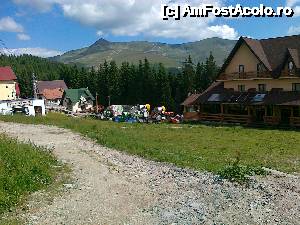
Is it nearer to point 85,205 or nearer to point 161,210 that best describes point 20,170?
point 85,205

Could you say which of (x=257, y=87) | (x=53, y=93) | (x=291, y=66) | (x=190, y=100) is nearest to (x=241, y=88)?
(x=257, y=87)

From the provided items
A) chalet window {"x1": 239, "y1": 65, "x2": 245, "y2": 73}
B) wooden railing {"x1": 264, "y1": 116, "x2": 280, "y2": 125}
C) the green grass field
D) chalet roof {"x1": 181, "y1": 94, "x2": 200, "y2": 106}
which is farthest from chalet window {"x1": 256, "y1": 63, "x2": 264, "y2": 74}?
chalet roof {"x1": 181, "y1": 94, "x2": 200, "y2": 106}

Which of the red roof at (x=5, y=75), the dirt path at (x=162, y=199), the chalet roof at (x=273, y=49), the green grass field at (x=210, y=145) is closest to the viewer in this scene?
the dirt path at (x=162, y=199)

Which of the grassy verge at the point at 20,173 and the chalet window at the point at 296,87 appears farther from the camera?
the chalet window at the point at 296,87

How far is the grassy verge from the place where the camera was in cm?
1457

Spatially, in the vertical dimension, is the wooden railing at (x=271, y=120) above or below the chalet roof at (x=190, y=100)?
below

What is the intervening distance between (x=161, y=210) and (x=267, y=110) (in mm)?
36189

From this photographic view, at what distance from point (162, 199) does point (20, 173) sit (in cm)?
607

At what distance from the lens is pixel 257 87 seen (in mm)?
49688

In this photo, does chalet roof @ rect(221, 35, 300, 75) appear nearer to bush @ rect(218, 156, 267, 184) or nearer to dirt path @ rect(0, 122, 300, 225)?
bush @ rect(218, 156, 267, 184)

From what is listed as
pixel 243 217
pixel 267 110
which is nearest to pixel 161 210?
pixel 243 217

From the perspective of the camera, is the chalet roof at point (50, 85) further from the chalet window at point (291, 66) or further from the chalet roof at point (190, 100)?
the chalet window at point (291, 66)

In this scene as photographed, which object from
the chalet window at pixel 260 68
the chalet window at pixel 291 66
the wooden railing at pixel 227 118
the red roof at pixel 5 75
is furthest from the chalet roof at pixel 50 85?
the chalet window at pixel 291 66

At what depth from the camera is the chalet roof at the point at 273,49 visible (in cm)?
4779
